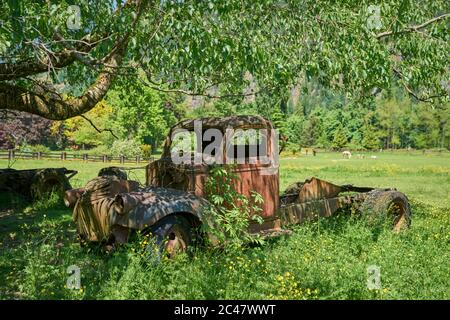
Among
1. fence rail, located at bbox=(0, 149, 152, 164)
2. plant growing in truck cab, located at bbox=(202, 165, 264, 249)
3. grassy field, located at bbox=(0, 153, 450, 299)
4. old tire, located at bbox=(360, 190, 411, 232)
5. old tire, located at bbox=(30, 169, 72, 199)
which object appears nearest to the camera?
grassy field, located at bbox=(0, 153, 450, 299)

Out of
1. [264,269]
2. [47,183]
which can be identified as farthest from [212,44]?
[47,183]

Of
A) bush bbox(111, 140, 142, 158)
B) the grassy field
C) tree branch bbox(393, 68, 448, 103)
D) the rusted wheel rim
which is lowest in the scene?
the grassy field

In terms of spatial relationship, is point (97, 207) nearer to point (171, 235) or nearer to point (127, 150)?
point (171, 235)

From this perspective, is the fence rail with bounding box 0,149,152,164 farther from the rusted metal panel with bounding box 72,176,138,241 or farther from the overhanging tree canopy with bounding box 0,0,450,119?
the rusted metal panel with bounding box 72,176,138,241

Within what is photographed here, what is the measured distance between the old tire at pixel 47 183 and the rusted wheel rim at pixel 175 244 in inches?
293

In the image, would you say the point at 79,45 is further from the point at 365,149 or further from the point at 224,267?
the point at 365,149

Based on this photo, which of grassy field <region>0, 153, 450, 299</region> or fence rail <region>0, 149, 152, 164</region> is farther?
fence rail <region>0, 149, 152, 164</region>

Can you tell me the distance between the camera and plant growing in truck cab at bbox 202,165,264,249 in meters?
5.43

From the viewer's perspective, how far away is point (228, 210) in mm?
5941

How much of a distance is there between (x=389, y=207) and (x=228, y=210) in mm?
3829

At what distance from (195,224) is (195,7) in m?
2.86

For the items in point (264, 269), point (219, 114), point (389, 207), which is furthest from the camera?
point (219, 114)

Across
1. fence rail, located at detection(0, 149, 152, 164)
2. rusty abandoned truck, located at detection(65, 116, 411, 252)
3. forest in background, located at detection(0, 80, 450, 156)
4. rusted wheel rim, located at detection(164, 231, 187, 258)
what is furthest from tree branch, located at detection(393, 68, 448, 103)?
fence rail, located at detection(0, 149, 152, 164)

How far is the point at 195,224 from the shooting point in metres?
5.61
